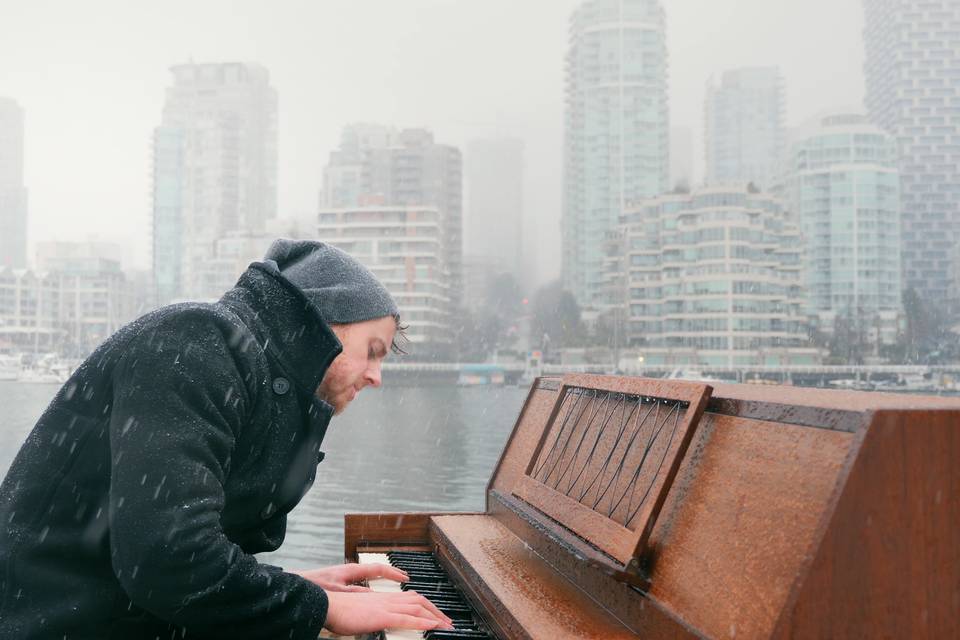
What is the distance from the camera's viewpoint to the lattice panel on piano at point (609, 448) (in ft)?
6.43

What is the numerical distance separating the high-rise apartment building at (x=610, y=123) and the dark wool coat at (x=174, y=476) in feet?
435

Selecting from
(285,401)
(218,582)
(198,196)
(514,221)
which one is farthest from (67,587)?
(514,221)

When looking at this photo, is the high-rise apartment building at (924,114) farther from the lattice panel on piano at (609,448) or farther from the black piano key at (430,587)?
the black piano key at (430,587)

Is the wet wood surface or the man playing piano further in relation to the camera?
the wet wood surface

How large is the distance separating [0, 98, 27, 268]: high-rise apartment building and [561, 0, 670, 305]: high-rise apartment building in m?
106

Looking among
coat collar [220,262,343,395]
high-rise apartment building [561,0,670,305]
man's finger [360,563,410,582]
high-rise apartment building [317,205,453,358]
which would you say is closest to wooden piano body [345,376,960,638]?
man's finger [360,563,410,582]

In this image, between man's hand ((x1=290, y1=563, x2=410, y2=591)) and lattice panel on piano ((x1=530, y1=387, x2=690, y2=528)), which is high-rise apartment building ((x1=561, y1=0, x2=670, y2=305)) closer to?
lattice panel on piano ((x1=530, y1=387, x2=690, y2=528))

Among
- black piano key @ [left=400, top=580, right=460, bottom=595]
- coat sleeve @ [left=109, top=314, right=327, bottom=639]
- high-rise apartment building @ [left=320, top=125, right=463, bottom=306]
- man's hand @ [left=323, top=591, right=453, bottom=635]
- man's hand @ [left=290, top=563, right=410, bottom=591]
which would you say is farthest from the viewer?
high-rise apartment building @ [left=320, top=125, right=463, bottom=306]

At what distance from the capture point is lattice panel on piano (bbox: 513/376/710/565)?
70.9 inches

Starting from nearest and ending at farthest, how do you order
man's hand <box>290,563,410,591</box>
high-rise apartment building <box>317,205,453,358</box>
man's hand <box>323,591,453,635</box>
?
man's hand <box>323,591,453,635</box> → man's hand <box>290,563,410,591</box> → high-rise apartment building <box>317,205,453,358</box>

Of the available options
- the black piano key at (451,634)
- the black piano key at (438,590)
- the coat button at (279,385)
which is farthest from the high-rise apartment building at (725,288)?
the coat button at (279,385)

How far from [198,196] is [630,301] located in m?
84.3

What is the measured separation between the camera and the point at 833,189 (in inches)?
4213

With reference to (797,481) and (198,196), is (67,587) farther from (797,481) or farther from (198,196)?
(198,196)
